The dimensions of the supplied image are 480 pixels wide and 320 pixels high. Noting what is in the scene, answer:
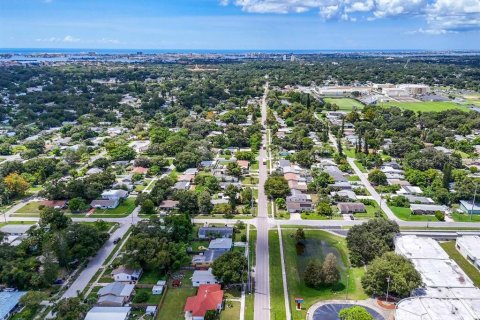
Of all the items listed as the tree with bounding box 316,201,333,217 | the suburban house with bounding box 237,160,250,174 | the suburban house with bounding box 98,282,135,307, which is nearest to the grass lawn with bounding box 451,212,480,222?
Result: the tree with bounding box 316,201,333,217

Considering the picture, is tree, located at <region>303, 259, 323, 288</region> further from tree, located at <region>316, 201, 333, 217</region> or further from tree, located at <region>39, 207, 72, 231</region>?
tree, located at <region>39, 207, 72, 231</region>

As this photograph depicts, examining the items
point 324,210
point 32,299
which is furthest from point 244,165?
point 32,299

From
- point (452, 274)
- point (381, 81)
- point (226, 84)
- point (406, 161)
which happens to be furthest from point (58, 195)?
point (381, 81)

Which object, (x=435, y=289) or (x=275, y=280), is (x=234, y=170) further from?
(x=435, y=289)

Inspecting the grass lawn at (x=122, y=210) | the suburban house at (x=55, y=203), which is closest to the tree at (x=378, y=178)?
the grass lawn at (x=122, y=210)

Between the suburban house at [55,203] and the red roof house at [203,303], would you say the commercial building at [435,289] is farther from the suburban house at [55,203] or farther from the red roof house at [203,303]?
the suburban house at [55,203]
